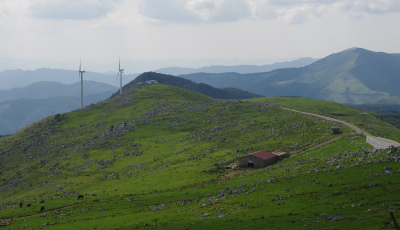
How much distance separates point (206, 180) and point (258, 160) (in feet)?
50.5

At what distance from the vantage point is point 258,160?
106 meters

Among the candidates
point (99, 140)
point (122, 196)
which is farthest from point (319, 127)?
point (99, 140)

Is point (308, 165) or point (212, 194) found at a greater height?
point (308, 165)

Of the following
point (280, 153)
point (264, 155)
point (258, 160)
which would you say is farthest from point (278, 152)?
point (258, 160)

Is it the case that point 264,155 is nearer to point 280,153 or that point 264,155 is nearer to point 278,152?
point 280,153

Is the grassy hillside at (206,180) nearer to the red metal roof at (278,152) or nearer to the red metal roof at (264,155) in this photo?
the red metal roof at (278,152)

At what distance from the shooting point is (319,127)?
12888 cm

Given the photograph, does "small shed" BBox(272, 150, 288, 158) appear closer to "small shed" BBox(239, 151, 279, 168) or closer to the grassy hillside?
"small shed" BBox(239, 151, 279, 168)

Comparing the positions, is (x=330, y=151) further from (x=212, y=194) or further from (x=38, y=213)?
(x=38, y=213)

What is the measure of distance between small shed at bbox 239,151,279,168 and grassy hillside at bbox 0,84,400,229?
4.50 meters

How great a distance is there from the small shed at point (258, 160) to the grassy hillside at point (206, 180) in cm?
450

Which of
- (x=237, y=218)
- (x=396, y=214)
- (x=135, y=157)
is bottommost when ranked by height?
(x=135, y=157)

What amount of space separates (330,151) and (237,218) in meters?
45.7

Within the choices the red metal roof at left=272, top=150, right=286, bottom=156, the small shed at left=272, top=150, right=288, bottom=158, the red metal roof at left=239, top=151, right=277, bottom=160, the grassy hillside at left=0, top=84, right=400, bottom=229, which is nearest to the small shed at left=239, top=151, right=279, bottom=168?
the red metal roof at left=239, top=151, right=277, bottom=160
